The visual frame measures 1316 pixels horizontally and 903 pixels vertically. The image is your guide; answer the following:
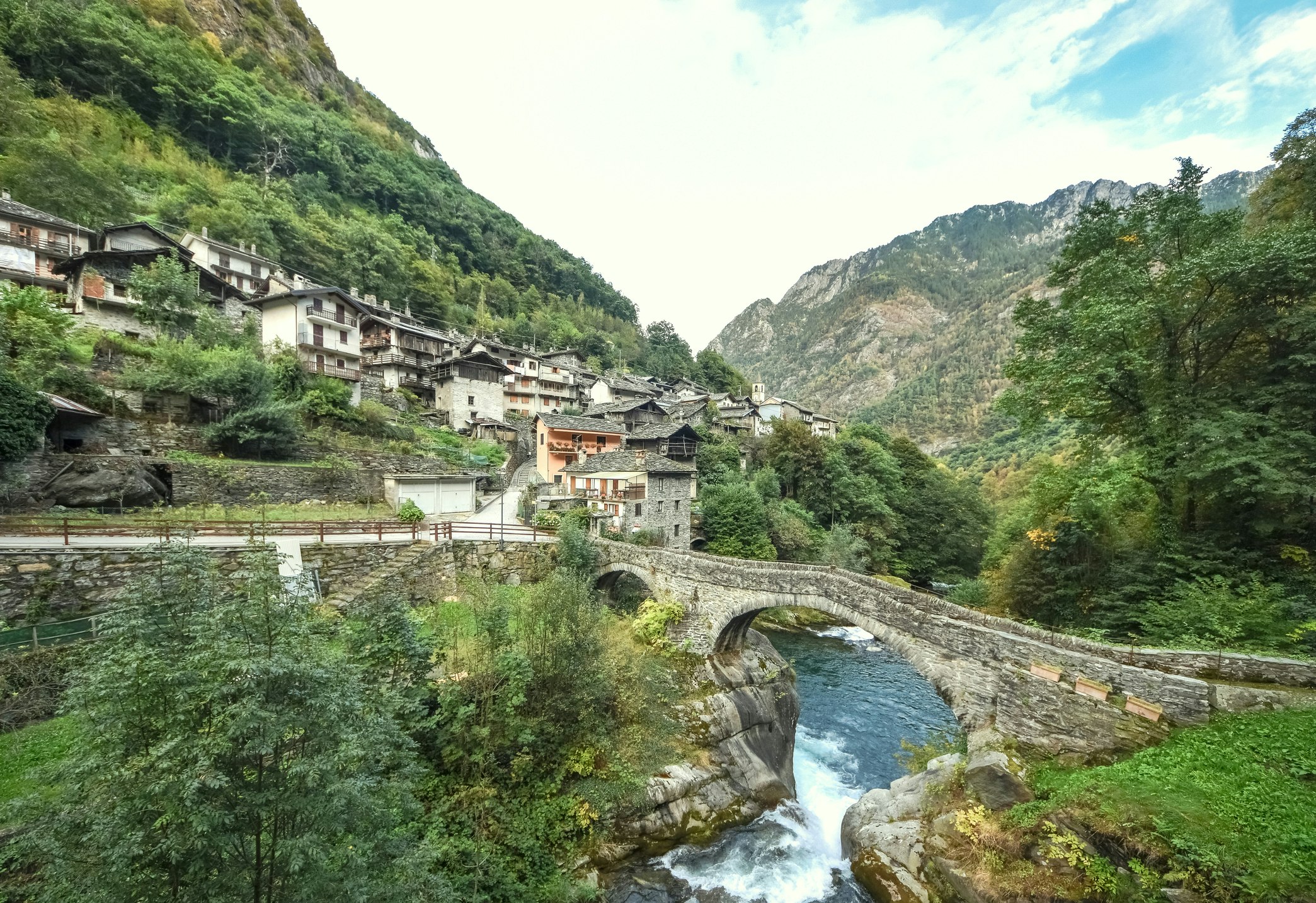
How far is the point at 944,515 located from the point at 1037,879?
4138 centimetres

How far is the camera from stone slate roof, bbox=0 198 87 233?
88.0 ft

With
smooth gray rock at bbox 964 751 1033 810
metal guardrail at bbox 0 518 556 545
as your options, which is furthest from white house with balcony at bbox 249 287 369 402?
smooth gray rock at bbox 964 751 1033 810

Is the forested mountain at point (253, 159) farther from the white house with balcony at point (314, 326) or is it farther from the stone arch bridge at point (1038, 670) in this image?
the stone arch bridge at point (1038, 670)

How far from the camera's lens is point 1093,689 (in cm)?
1048

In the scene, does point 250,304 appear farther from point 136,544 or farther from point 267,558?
point 267,558

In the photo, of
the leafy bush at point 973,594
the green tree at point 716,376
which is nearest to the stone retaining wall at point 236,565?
the leafy bush at point 973,594

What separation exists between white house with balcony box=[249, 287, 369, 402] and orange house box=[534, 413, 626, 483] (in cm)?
1313

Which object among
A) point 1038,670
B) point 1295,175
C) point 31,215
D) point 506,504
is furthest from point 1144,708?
point 31,215

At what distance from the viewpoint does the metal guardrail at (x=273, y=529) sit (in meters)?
13.4

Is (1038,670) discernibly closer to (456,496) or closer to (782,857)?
(782,857)

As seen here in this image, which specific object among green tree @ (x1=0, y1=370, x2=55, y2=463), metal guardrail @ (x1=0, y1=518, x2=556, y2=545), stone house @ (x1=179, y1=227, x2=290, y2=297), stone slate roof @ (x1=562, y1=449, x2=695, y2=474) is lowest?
metal guardrail @ (x1=0, y1=518, x2=556, y2=545)

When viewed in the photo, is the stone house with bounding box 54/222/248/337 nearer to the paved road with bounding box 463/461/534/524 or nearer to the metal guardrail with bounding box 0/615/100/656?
the paved road with bounding box 463/461/534/524

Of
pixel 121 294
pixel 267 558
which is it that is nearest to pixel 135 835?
pixel 267 558

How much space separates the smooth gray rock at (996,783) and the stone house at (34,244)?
4682cm
